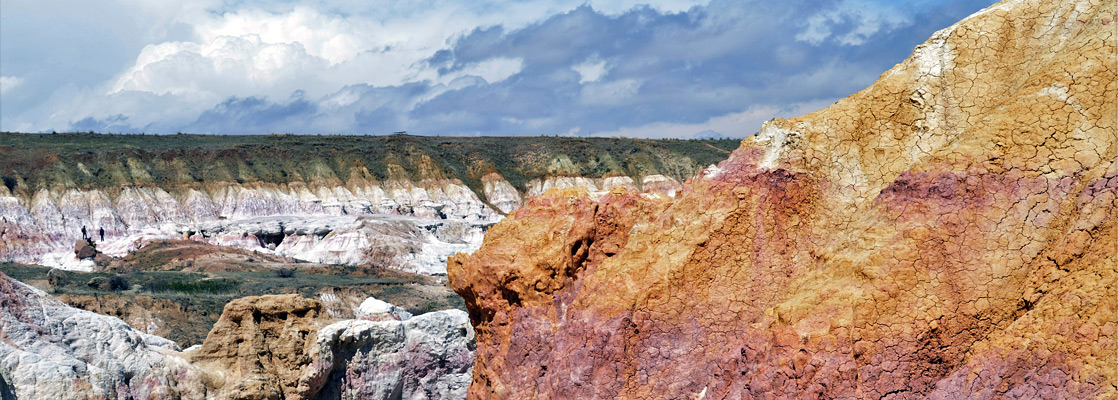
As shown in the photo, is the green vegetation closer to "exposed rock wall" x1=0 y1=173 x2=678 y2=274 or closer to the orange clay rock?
"exposed rock wall" x1=0 y1=173 x2=678 y2=274

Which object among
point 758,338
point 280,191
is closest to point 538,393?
point 758,338

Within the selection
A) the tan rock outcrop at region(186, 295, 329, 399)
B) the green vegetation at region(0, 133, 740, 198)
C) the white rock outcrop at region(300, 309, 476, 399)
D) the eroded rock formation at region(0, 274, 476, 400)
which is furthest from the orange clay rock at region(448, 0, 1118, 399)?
the green vegetation at region(0, 133, 740, 198)

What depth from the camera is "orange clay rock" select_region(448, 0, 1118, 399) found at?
8766 mm

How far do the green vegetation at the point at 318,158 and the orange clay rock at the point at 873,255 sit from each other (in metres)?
89.2

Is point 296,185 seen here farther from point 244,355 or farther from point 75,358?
point 75,358

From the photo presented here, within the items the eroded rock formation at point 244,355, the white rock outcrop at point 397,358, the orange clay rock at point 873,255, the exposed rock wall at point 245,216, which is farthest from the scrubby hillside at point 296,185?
the orange clay rock at point 873,255

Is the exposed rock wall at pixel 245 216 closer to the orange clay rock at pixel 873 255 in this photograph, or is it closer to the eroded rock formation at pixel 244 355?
the eroded rock formation at pixel 244 355

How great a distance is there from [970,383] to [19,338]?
11.2 m

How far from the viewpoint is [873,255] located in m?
9.31

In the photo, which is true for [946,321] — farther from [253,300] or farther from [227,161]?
[227,161]

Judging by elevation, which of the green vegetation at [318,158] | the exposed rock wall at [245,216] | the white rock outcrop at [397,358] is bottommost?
the white rock outcrop at [397,358]

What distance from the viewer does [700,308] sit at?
432 inches

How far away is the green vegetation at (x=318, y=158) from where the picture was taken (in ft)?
317

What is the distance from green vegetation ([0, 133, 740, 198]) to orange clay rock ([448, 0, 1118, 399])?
89.2 meters
